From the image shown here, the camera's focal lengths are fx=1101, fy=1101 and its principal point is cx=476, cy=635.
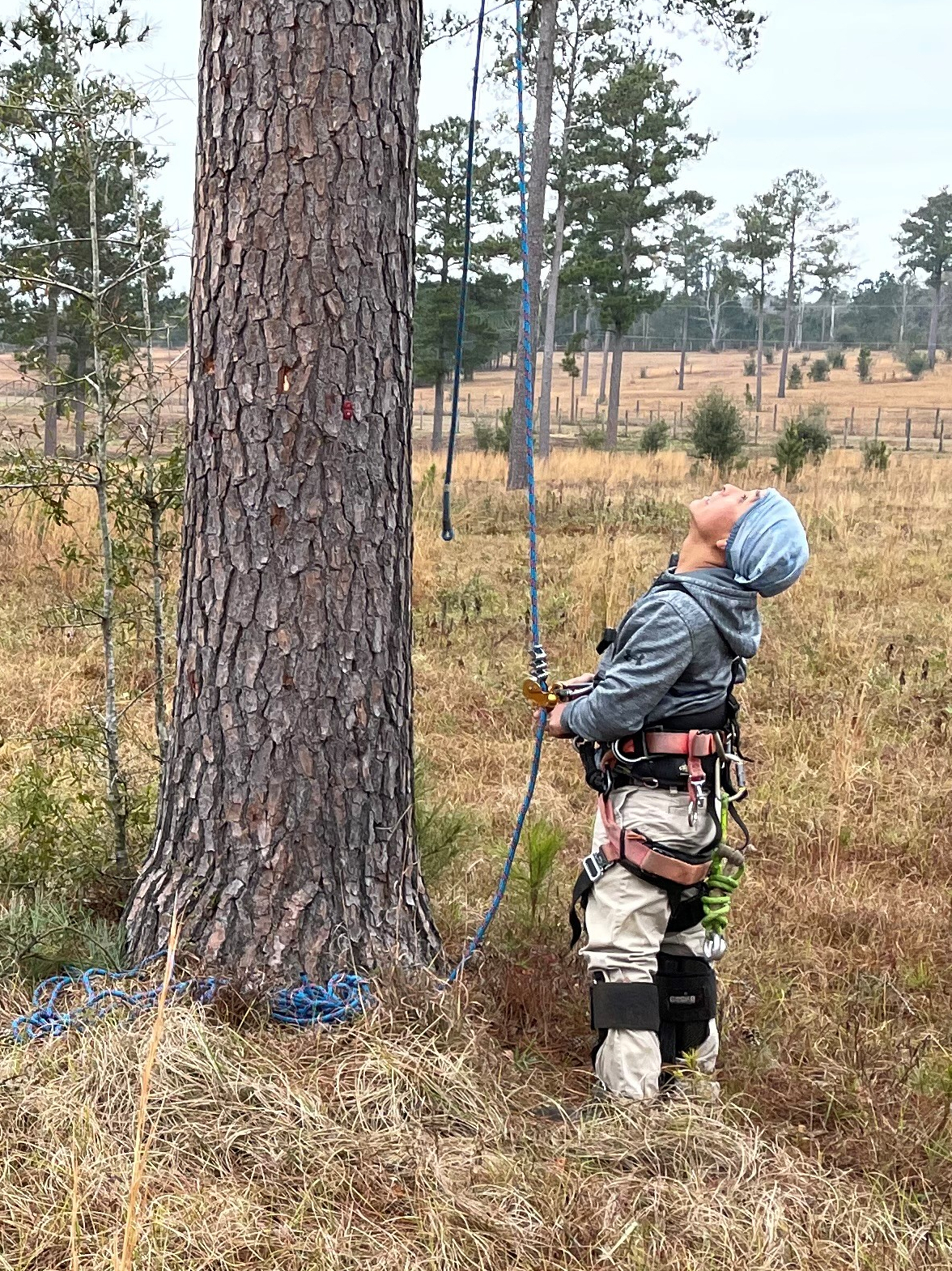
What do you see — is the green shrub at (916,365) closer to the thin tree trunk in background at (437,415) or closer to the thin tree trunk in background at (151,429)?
the thin tree trunk in background at (437,415)

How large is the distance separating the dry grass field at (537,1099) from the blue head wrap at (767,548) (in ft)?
3.96

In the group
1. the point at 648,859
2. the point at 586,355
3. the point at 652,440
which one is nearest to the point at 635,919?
the point at 648,859

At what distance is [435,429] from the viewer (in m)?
35.2

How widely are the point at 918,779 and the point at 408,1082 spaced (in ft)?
11.6

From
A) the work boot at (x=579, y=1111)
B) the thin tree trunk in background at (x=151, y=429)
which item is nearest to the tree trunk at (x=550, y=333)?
the thin tree trunk in background at (x=151, y=429)

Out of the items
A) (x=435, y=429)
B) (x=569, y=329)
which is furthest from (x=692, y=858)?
(x=569, y=329)

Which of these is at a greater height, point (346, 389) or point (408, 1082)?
point (346, 389)

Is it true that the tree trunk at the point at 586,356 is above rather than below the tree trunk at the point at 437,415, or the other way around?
above

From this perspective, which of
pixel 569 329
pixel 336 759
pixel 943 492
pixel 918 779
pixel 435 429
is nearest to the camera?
pixel 336 759

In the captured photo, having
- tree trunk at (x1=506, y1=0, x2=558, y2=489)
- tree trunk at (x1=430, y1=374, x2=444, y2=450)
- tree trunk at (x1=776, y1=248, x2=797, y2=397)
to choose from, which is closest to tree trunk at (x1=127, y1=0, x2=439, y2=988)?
tree trunk at (x1=506, y1=0, x2=558, y2=489)

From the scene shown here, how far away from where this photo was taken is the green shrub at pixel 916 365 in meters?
64.4

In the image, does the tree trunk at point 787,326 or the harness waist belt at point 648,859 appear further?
the tree trunk at point 787,326

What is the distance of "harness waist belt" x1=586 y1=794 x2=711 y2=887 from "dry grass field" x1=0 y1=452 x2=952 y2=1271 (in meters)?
0.53

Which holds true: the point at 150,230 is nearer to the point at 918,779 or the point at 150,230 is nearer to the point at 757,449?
the point at 918,779
